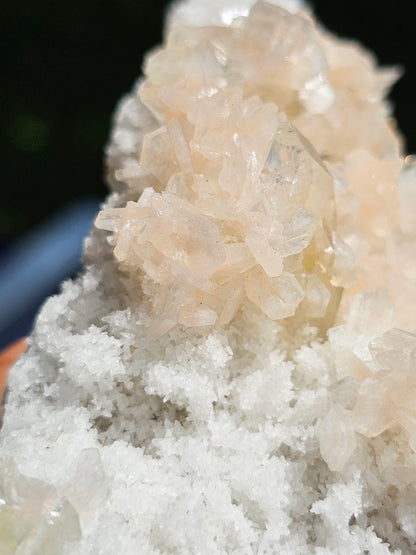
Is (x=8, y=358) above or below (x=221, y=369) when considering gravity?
below

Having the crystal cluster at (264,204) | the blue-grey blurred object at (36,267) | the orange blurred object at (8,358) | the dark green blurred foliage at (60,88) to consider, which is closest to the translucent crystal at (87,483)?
the crystal cluster at (264,204)

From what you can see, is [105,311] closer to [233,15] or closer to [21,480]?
[21,480]

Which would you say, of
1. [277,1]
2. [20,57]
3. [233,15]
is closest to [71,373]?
[233,15]

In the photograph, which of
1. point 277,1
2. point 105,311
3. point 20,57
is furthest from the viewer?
point 20,57

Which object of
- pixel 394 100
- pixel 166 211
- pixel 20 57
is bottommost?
pixel 394 100

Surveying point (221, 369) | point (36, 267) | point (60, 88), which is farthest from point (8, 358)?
point (60, 88)

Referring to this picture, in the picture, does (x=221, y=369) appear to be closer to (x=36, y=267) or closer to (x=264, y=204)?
(x=264, y=204)

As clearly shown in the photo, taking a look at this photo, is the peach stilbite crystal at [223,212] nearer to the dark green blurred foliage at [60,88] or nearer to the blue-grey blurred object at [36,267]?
the blue-grey blurred object at [36,267]
